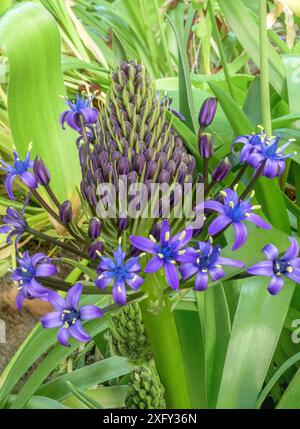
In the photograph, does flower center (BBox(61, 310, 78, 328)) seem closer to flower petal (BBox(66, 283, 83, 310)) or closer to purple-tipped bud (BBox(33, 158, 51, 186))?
flower petal (BBox(66, 283, 83, 310))

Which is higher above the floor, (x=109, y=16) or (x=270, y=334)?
(x=109, y=16)

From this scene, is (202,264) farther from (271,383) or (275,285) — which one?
(271,383)

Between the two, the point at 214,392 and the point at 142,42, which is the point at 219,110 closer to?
the point at 214,392

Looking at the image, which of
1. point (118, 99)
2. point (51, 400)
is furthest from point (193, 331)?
point (118, 99)

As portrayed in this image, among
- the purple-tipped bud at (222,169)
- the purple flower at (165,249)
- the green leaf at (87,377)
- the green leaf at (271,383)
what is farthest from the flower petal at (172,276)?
the green leaf at (87,377)

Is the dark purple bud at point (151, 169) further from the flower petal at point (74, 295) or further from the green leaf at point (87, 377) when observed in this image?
the green leaf at point (87, 377)

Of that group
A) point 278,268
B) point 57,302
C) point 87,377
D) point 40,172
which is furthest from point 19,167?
point 87,377
